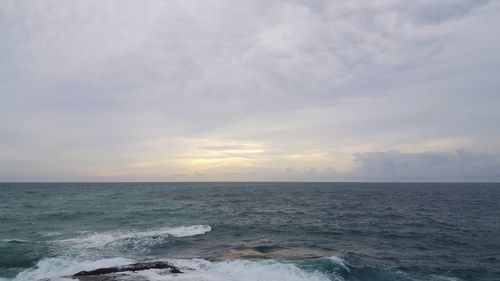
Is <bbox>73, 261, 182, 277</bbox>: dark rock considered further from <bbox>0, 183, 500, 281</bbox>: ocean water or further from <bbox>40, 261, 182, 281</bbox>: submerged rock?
<bbox>0, 183, 500, 281</bbox>: ocean water

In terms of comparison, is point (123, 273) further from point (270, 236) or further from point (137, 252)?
point (270, 236)

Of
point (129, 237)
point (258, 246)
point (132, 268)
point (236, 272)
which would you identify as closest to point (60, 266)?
point (132, 268)

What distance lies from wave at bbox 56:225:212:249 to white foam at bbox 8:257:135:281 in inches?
173

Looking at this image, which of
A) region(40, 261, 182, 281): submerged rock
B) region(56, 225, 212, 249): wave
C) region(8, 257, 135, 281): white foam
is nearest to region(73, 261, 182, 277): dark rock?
region(40, 261, 182, 281): submerged rock

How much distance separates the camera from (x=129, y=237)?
31.7 m

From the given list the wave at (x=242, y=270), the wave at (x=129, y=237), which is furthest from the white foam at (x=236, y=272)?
the wave at (x=129, y=237)

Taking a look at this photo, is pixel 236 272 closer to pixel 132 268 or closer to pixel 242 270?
pixel 242 270

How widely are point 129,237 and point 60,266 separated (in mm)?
9286

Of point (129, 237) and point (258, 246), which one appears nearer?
point (258, 246)

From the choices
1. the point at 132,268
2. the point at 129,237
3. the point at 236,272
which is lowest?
the point at 236,272

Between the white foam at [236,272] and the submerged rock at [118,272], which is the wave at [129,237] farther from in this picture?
the white foam at [236,272]

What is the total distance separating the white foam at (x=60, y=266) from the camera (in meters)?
20.8

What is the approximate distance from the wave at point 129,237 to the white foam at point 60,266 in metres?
4.38

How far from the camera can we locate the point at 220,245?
29.5 m
